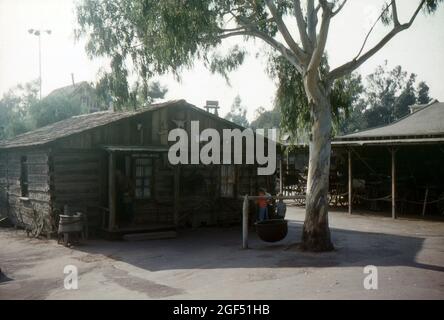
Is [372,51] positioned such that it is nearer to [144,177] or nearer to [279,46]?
[279,46]

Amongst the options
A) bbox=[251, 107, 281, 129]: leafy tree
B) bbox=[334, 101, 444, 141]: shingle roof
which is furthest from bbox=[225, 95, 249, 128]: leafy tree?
bbox=[334, 101, 444, 141]: shingle roof

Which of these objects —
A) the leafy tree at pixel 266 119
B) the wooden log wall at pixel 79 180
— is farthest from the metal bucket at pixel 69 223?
the leafy tree at pixel 266 119

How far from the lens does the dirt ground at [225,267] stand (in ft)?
26.6

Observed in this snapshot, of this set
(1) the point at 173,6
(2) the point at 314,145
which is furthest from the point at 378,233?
(1) the point at 173,6

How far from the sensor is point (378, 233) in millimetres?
15258

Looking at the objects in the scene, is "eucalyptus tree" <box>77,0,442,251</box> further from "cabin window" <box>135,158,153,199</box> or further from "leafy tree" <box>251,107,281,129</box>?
"leafy tree" <box>251,107,281,129</box>

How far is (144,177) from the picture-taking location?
1590 centimetres

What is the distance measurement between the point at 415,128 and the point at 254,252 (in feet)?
41.6

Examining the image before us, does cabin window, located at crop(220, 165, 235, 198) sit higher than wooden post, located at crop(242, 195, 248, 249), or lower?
higher

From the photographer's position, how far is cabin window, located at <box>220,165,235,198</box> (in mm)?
17625

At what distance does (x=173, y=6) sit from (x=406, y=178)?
52.4 feet

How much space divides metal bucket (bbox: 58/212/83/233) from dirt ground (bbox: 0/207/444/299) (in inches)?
22.7

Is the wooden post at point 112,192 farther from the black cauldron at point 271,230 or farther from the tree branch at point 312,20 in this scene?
the tree branch at point 312,20
